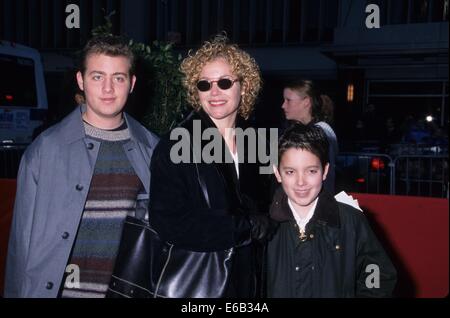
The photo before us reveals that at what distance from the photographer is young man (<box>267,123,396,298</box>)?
221 cm

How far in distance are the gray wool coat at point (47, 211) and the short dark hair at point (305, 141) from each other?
981mm

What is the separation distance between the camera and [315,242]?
2.25 m

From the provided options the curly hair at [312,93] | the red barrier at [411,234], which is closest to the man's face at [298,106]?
the curly hair at [312,93]

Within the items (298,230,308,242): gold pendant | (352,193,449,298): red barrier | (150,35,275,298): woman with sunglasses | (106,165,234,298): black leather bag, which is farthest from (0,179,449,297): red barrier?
(106,165,234,298): black leather bag

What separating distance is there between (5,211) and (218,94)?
2.48 m

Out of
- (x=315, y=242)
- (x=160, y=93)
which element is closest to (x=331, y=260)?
(x=315, y=242)

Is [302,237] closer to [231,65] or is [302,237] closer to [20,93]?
[231,65]

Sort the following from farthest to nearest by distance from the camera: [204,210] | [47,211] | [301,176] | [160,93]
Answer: [160,93] → [301,176] → [47,211] → [204,210]

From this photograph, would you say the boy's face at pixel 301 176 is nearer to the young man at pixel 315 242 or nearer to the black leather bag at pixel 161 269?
the young man at pixel 315 242

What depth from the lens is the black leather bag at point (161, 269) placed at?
201cm

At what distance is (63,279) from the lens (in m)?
2.22

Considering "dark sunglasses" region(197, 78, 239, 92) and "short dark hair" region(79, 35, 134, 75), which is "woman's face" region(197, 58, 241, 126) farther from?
"short dark hair" region(79, 35, 134, 75)
